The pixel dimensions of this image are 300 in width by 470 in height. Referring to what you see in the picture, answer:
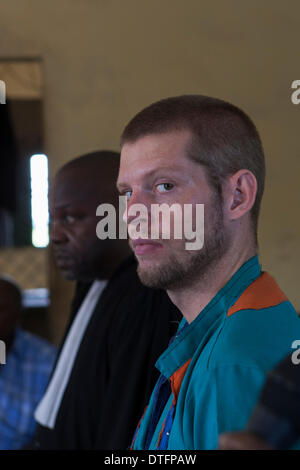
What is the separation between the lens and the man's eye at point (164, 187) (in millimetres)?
388

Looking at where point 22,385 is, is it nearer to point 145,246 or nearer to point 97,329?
point 97,329

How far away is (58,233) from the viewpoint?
33.4 inches

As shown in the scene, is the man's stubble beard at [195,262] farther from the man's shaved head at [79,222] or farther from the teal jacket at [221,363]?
the man's shaved head at [79,222]

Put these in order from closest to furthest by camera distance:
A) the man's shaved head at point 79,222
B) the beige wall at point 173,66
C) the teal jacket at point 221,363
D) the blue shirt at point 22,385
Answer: the teal jacket at point 221,363 → the beige wall at point 173,66 → the man's shaved head at point 79,222 → the blue shirt at point 22,385

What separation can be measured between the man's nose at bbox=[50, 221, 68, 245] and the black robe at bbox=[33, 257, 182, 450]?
0.34 ft

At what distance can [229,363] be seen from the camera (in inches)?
13.2

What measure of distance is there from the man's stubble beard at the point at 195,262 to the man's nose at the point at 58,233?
0.45 metres

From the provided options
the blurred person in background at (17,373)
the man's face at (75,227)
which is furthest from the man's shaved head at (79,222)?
the blurred person in background at (17,373)

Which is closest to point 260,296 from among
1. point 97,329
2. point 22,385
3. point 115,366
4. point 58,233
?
point 115,366

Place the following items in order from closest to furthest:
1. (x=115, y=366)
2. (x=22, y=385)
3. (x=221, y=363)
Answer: (x=221, y=363), (x=115, y=366), (x=22, y=385)

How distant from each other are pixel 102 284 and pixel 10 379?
0.46m

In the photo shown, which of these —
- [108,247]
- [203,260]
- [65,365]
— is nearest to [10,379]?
[65,365]

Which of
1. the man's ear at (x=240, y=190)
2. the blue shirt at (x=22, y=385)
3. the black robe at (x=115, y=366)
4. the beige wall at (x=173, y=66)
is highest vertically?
the beige wall at (x=173, y=66)

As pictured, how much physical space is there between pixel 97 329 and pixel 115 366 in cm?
13
